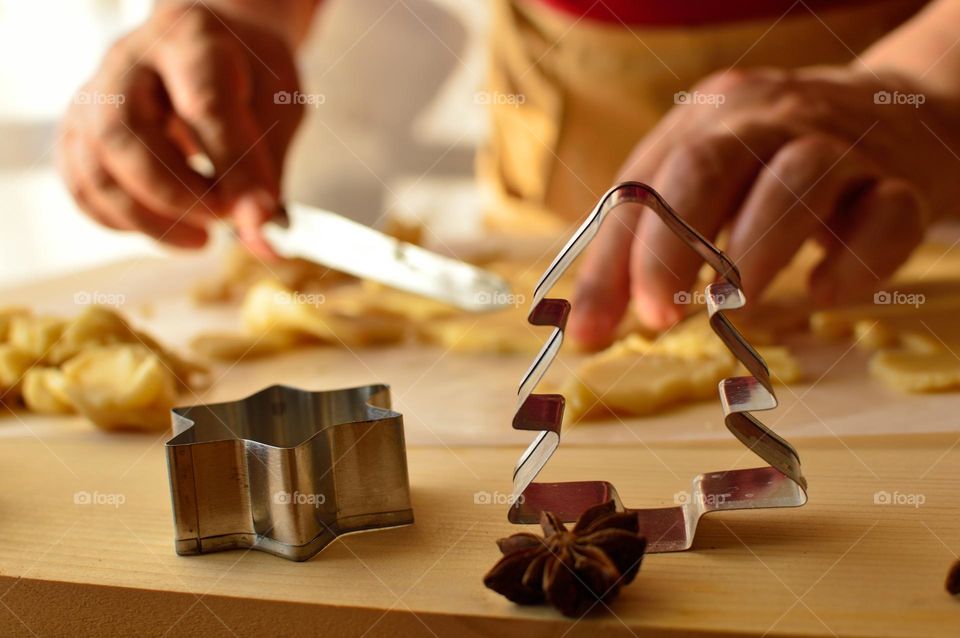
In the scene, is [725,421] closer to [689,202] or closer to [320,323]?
[689,202]

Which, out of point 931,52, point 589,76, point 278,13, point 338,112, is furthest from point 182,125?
point 338,112

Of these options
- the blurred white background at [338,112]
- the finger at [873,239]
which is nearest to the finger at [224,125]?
the finger at [873,239]

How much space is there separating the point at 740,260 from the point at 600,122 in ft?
2.92

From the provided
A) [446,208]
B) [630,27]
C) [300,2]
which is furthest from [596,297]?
[446,208]

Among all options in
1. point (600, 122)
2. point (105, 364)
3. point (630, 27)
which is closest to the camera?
point (105, 364)

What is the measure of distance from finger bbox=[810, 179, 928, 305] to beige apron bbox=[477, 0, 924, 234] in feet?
2.28

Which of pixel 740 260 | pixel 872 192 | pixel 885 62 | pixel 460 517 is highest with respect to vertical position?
pixel 885 62

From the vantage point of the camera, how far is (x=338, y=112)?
3447 millimetres

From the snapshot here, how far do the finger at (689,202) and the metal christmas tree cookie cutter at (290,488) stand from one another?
0.54 m

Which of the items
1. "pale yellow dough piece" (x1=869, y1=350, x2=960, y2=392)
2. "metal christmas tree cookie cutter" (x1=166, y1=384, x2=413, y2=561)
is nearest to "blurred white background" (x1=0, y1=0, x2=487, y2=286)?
"pale yellow dough piece" (x1=869, y1=350, x2=960, y2=392)

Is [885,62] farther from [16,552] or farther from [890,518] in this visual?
[16,552]

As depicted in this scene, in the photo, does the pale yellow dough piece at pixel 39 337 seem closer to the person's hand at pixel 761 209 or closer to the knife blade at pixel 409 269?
the knife blade at pixel 409 269

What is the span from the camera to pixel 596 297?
1258 mm

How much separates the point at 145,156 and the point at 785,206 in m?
0.89
